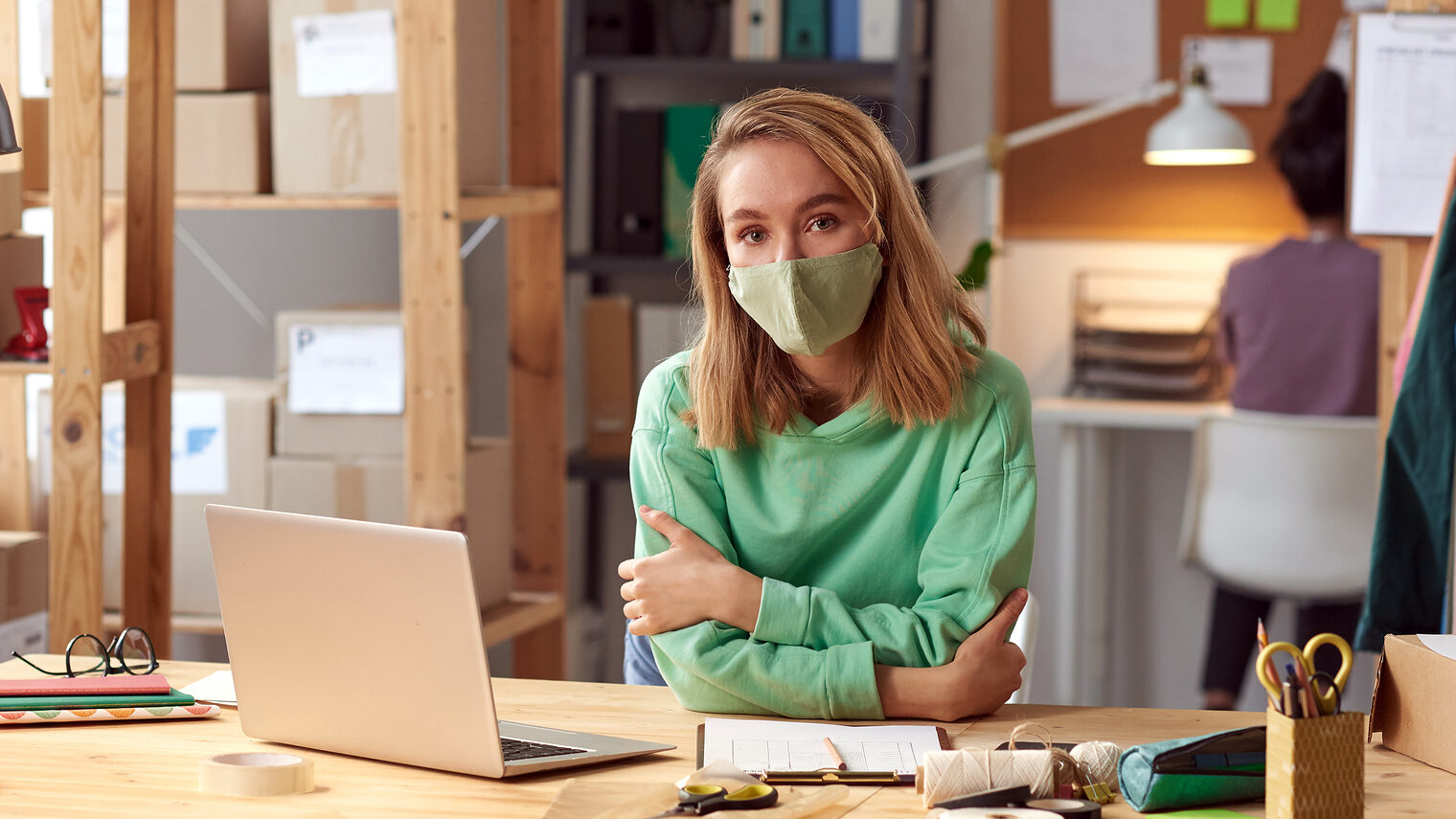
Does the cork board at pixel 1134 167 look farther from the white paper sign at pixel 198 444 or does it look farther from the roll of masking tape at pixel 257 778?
the roll of masking tape at pixel 257 778

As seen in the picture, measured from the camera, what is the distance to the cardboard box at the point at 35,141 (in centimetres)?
281

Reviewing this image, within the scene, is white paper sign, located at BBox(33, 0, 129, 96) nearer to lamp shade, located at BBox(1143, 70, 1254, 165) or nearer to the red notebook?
the red notebook

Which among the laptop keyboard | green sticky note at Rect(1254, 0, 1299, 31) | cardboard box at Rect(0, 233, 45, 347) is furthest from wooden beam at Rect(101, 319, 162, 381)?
green sticky note at Rect(1254, 0, 1299, 31)

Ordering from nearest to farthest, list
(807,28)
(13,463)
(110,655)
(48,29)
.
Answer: (110,655)
(13,463)
(48,29)
(807,28)

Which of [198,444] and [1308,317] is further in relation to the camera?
[1308,317]

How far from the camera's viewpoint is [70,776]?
4.06ft

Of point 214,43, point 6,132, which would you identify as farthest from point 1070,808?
point 214,43

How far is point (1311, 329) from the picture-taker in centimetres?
316

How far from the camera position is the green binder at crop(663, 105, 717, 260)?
327 centimetres

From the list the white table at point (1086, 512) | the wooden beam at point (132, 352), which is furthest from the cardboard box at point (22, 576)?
the white table at point (1086, 512)

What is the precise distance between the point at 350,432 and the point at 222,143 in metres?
0.57

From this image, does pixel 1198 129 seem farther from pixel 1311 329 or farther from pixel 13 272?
pixel 13 272

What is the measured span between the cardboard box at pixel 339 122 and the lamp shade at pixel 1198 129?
4.88 ft

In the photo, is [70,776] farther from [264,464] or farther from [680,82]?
[680,82]
